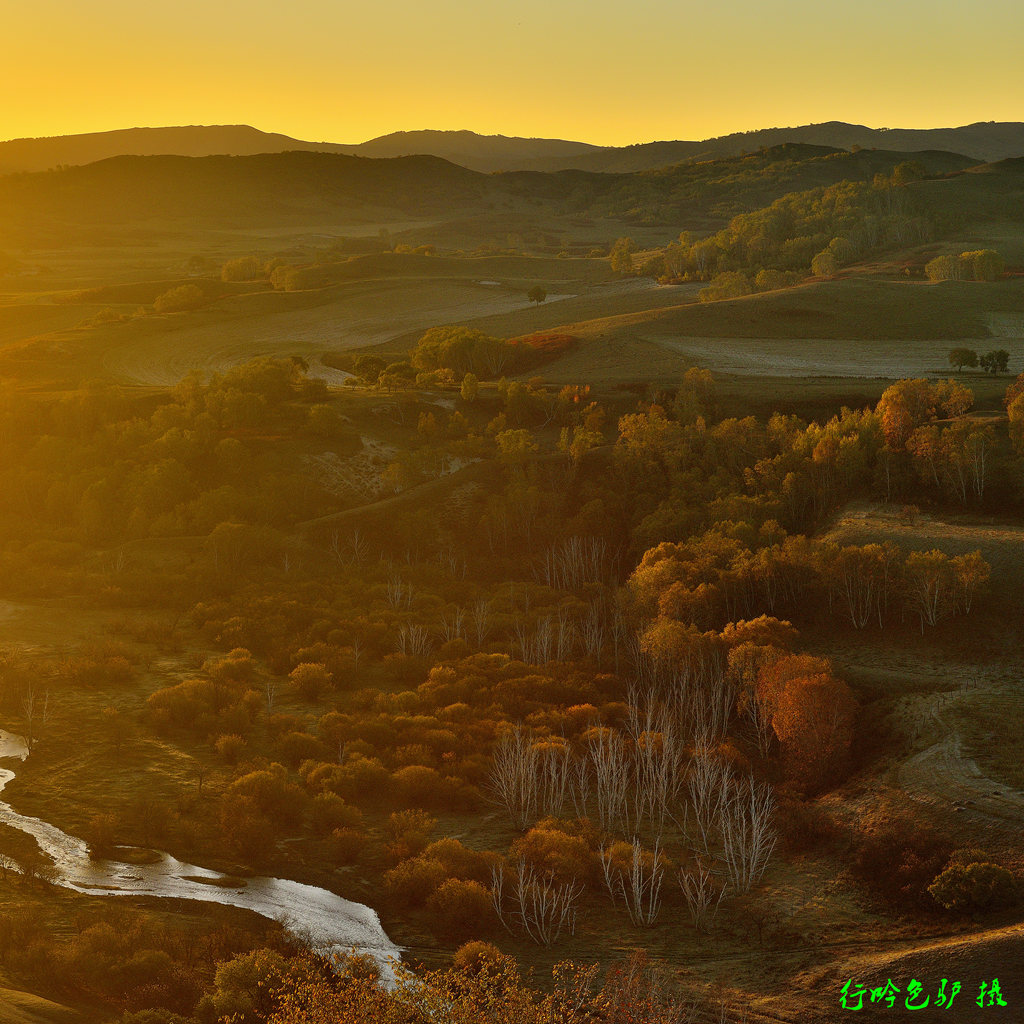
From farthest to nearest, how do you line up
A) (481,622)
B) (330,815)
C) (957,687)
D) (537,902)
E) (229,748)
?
(481,622) → (957,687) → (229,748) → (330,815) → (537,902)

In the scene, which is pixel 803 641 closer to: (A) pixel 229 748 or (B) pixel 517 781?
(B) pixel 517 781

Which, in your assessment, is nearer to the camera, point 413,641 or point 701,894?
point 701,894

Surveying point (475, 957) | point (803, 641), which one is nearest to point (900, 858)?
point (475, 957)

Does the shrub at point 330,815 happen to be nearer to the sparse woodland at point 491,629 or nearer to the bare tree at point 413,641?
the sparse woodland at point 491,629

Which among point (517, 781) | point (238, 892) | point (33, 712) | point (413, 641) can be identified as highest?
point (33, 712)

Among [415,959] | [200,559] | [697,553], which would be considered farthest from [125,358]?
[415,959]

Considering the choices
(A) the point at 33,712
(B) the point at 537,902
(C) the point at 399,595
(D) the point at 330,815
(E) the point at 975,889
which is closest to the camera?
(E) the point at 975,889

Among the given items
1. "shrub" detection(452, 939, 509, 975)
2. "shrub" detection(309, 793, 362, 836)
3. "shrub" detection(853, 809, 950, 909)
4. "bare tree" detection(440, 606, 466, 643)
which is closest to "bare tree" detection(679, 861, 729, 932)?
"shrub" detection(853, 809, 950, 909)

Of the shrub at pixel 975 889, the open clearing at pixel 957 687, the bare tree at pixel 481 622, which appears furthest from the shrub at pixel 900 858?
the bare tree at pixel 481 622

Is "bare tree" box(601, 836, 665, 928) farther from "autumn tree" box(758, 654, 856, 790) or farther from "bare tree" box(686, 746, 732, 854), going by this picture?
"autumn tree" box(758, 654, 856, 790)
